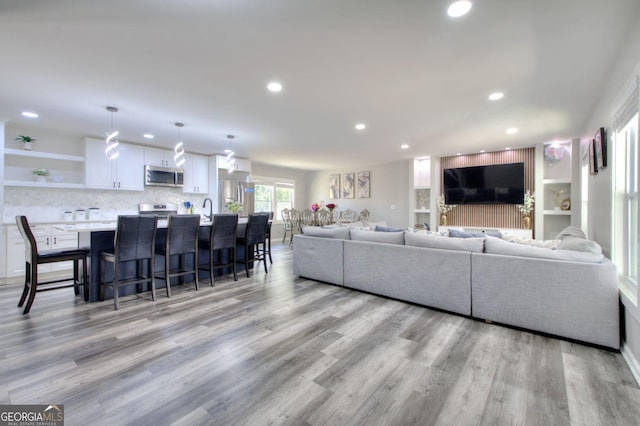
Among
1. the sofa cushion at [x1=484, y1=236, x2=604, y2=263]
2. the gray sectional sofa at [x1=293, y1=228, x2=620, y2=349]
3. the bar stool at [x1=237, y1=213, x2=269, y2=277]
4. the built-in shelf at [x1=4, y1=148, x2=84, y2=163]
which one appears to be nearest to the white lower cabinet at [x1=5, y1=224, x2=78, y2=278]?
the built-in shelf at [x1=4, y1=148, x2=84, y2=163]

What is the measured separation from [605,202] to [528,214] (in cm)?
341

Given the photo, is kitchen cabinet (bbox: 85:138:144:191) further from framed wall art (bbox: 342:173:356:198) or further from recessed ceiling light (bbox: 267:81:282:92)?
framed wall art (bbox: 342:173:356:198)

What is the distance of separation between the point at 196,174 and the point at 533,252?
648 centimetres

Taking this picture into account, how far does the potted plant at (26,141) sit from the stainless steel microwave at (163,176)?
5.42ft

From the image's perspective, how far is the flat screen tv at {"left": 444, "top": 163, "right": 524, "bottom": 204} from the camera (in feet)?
20.6

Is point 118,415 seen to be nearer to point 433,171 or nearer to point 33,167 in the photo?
point 33,167

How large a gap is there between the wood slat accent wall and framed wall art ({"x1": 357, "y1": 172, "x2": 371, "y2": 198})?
7.17 feet

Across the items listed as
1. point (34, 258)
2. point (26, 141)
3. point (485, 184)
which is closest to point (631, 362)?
point (485, 184)

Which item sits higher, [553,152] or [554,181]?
[553,152]

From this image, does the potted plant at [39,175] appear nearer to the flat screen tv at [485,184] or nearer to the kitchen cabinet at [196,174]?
the kitchen cabinet at [196,174]

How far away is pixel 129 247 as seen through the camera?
3.23m

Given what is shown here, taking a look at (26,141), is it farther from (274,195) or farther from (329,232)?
(274,195)

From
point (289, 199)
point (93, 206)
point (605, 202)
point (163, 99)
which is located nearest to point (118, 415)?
point (163, 99)

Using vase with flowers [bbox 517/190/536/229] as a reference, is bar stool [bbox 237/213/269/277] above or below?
below
